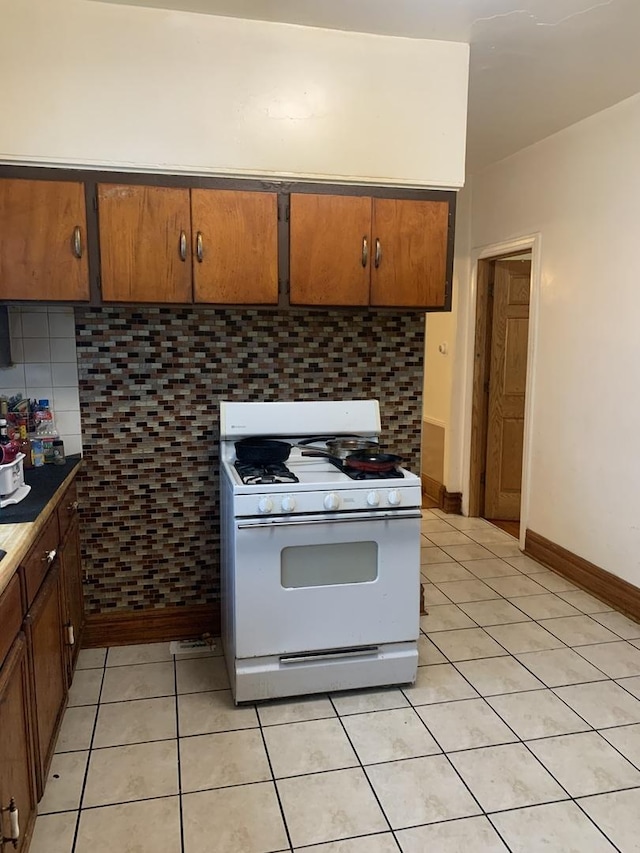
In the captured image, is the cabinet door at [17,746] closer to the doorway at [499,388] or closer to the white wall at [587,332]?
the white wall at [587,332]

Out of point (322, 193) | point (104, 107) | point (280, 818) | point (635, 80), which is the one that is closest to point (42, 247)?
point (104, 107)

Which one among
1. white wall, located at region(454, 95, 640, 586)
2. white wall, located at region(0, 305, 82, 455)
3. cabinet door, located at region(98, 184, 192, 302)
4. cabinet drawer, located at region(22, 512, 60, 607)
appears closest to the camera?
cabinet drawer, located at region(22, 512, 60, 607)

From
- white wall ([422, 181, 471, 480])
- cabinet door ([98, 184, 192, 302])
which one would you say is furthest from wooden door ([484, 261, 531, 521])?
cabinet door ([98, 184, 192, 302])

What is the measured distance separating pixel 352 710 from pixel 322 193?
2.03 m

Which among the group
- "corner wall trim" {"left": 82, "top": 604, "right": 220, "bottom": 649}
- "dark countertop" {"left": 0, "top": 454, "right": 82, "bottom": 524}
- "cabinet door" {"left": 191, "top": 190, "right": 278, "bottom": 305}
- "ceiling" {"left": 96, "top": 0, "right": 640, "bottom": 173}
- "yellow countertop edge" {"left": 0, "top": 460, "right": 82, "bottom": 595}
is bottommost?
"corner wall trim" {"left": 82, "top": 604, "right": 220, "bottom": 649}

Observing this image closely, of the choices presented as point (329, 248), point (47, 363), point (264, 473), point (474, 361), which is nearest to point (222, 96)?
point (329, 248)

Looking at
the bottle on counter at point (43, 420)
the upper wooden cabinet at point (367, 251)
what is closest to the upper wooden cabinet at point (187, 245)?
the upper wooden cabinet at point (367, 251)

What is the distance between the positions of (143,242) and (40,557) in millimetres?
1222

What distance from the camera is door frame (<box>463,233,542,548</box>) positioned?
12.9 feet

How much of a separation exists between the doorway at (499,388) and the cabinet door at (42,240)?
300 centimetres

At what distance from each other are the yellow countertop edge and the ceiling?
188 cm

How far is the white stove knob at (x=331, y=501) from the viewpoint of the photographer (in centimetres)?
231

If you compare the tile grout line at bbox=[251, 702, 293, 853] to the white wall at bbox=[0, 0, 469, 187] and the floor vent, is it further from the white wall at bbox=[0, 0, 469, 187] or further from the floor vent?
the white wall at bbox=[0, 0, 469, 187]

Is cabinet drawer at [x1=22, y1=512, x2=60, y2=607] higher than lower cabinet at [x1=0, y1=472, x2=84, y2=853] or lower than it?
higher
